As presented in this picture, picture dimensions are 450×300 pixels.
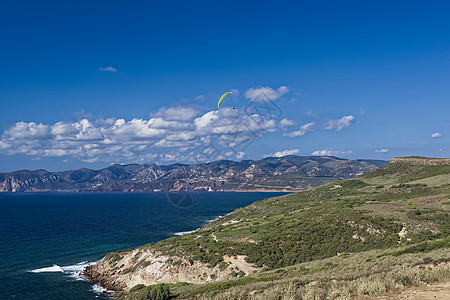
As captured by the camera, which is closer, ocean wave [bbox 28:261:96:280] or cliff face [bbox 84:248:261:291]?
cliff face [bbox 84:248:261:291]

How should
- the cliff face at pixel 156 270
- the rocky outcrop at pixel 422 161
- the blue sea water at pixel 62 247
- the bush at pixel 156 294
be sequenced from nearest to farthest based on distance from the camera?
1. the bush at pixel 156 294
2. the cliff face at pixel 156 270
3. the blue sea water at pixel 62 247
4. the rocky outcrop at pixel 422 161

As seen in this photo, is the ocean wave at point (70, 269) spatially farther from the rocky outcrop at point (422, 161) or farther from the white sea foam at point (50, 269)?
the rocky outcrop at point (422, 161)

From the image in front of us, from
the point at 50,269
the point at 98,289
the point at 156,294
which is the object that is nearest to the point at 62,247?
the point at 50,269

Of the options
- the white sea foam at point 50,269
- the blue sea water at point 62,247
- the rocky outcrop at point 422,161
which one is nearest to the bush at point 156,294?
the blue sea water at point 62,247

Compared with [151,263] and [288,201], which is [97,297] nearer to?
[151,263]

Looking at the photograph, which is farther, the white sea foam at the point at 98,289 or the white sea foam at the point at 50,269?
the white sea foam at the point at 50,269

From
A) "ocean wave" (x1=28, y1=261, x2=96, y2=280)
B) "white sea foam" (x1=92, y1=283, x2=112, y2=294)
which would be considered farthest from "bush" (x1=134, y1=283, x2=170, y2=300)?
"ocean wave" (x1=28, y1=261, x2=96, y2=280)

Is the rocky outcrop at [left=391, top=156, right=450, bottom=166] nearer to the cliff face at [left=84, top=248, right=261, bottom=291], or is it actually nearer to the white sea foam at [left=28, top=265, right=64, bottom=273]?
the cliff face at [left=84, top=248, right=261, bottom=291]

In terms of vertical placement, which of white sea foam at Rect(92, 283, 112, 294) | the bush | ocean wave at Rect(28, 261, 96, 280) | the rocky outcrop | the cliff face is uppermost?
the rocky outcrop

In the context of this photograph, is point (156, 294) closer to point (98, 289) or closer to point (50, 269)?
point (98, 289)
